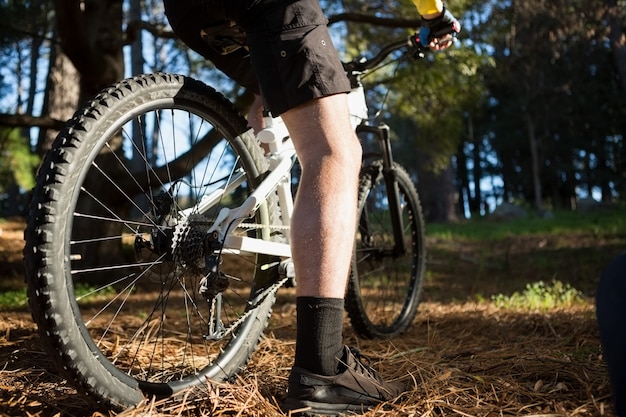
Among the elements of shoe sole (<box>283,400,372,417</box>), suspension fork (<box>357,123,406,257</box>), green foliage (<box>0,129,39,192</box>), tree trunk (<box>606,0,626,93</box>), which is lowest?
shoe sole (<box>283,400,372,417</box>)

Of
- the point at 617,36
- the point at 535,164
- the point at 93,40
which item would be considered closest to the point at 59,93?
the point at 93,40

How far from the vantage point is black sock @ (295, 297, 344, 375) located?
1.56 metres

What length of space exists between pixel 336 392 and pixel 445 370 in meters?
0.47

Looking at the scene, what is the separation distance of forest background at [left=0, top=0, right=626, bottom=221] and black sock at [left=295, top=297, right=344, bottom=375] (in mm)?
1378

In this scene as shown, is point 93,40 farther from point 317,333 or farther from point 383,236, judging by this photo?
point 317,333

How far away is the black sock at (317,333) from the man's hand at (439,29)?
4.35 feet

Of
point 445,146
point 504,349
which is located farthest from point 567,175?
point 504,349

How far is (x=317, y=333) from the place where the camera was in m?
1.56

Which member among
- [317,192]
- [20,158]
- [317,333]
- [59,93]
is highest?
[59,93]

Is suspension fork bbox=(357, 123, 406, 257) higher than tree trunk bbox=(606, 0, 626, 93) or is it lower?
lower

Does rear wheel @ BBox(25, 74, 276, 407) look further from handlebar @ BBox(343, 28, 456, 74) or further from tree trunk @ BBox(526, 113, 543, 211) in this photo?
tree trunk @ BBox(526, 113, 543, 211)

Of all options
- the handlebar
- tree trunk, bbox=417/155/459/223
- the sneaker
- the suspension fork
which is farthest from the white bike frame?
→ tree trunk, bbox=417/155/459/223

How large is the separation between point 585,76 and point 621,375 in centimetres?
2485

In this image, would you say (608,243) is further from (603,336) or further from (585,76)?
(585,76)
